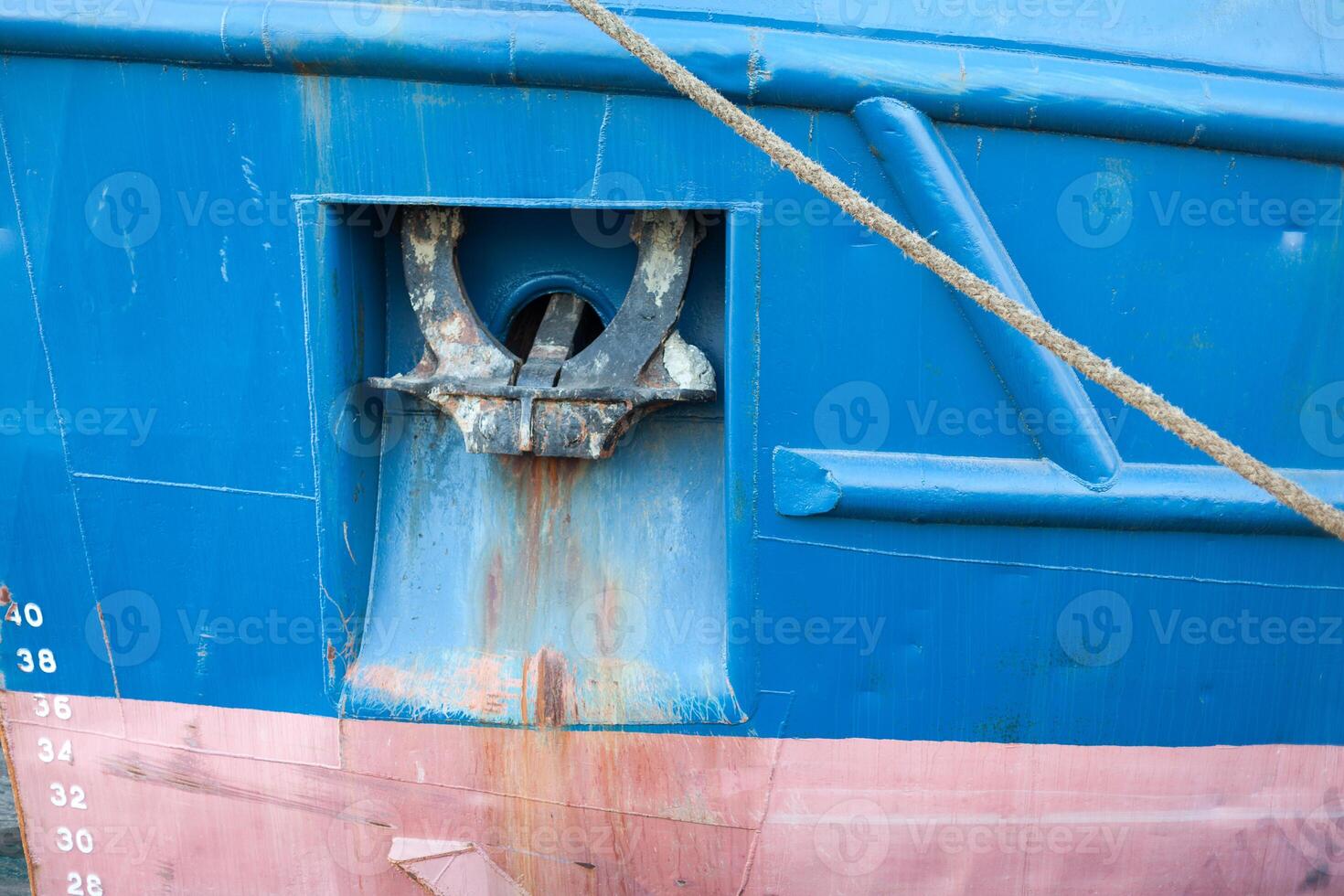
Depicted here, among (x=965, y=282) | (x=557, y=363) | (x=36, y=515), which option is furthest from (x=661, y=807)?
(x=36, y=515)

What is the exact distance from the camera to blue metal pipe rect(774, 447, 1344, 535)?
1979 millimetres

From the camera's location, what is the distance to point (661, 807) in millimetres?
2193

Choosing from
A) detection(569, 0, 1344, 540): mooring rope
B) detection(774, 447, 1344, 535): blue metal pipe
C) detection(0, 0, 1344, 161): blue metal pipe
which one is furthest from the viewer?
detection(774, 447, 1344, 535): blue metal pipe

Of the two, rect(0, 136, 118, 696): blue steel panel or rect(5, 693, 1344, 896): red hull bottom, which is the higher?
rect(0, 136, 118, 696): blue steel panel

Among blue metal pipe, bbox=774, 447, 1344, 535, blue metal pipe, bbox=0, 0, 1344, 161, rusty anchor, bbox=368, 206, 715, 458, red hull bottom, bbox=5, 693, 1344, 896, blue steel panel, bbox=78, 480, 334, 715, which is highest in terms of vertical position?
blue metal pipe, bbox=0, 0, 1344, 161

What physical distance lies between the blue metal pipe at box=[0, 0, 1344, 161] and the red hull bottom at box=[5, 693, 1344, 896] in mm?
1207

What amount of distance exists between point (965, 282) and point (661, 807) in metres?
1.22

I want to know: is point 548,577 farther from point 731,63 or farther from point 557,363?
point 731,63

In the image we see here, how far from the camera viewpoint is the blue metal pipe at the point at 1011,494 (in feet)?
6.49

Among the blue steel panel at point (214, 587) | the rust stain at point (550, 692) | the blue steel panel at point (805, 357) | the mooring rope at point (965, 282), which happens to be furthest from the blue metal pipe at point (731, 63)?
the rust stain at point (550, 692)

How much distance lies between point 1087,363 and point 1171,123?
540 millimetres

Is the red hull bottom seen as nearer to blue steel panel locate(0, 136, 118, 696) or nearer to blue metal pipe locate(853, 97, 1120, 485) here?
blue steel panel locate(0, 136, 118, 696)

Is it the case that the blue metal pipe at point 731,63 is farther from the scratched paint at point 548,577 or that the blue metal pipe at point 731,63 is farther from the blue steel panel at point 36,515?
the scratched paint at point 548,577

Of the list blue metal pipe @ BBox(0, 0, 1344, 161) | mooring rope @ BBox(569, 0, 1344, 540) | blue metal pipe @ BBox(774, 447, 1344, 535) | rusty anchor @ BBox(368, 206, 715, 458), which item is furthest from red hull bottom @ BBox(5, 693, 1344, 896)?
blue metal pipe @ BBox(0, 0, 1344, 161)
